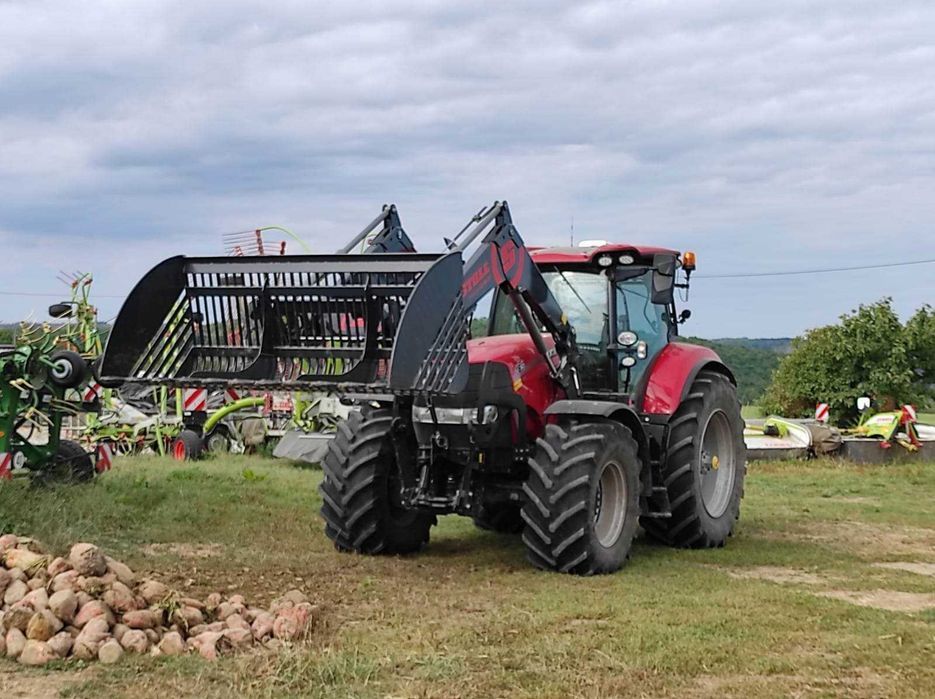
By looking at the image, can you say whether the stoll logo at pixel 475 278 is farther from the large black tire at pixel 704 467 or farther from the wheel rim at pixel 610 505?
the large black tire at pixel 704 467

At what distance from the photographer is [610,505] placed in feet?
26.9

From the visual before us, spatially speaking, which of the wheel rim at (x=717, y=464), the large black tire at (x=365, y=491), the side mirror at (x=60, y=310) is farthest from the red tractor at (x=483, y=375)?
the side mirror at (x=60, y=310)

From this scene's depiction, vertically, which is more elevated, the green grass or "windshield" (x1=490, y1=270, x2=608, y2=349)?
"windshield" (x1=490, y1=270, x2=608, y2=349)

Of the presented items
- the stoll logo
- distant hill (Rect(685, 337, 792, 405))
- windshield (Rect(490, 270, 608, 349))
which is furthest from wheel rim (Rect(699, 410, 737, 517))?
distant hill (Rect(685, 337, 792, 405))

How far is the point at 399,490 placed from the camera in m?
8.27

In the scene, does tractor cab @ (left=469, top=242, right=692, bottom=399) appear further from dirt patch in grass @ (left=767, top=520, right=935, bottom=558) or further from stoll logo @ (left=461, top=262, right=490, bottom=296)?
dirt patch in grass @ (left=767, top=520, right=935, bottom=558)

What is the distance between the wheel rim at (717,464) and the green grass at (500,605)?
0.39 metres

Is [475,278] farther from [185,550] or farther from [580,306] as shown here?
[185,550]

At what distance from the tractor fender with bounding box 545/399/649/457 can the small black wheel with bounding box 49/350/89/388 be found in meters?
4.96

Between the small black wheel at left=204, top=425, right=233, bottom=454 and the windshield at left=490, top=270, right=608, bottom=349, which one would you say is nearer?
the windshield at left=490, top=270, right=608, bottom=349

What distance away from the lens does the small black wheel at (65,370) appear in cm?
1066

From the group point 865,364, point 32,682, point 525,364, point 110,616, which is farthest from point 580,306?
point 865,364

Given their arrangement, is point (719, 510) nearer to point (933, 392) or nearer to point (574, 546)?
point (574, 546)

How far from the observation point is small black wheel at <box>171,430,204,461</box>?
16.7 m
